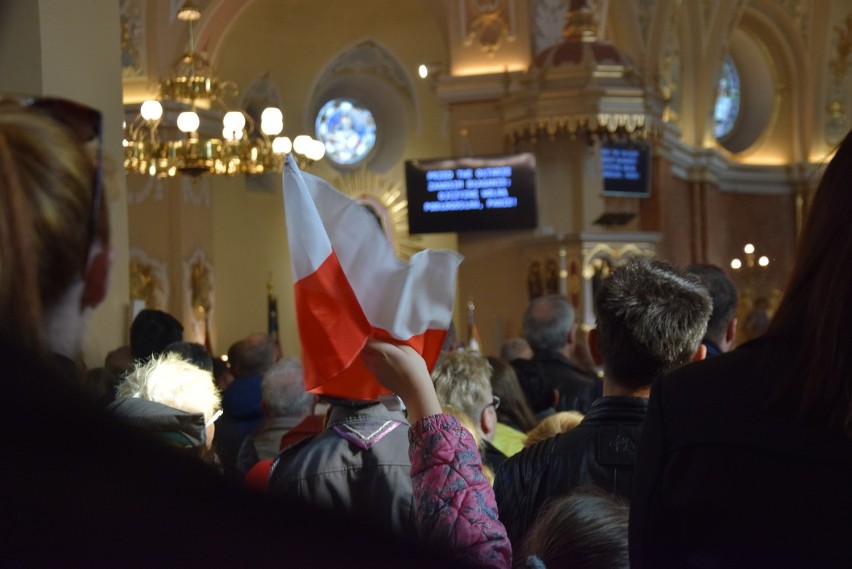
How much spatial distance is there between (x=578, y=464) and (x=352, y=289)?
812mm

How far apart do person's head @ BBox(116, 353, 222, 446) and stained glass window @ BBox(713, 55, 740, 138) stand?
18651mm

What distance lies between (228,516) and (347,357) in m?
1.51

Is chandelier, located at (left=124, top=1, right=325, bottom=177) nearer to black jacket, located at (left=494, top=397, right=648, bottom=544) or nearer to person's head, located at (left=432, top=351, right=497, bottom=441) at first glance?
person's head, located at (left=432, top=351, right=497, bottom=441)

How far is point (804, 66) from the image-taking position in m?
20.9

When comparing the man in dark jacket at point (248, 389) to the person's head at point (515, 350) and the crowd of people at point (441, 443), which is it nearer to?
the person's head at point (515, 350)

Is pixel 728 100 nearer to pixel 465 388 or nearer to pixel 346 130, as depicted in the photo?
pixel 346 130

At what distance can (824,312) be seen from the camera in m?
1.42

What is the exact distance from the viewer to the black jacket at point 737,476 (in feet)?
4.58

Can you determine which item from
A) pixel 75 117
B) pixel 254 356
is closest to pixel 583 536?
pixel 75 117

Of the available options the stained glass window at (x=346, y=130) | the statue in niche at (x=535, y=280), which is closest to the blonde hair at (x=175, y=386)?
the statue in niche at (x=535, y=280)

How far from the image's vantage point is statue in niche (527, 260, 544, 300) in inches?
576

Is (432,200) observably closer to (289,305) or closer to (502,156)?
(502,156)

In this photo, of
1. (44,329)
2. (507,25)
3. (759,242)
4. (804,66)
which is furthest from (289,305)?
(44,329)

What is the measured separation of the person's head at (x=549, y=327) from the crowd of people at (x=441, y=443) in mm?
1296
